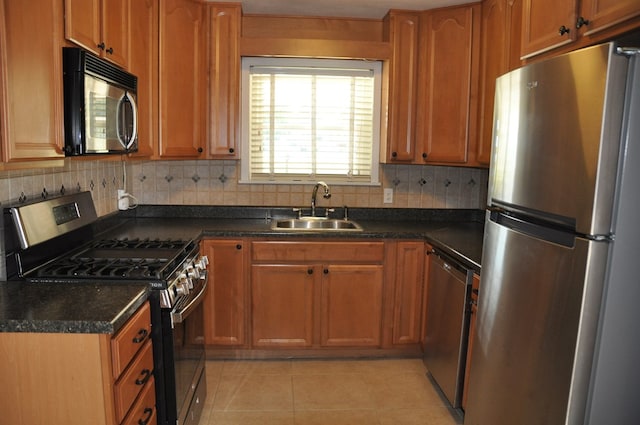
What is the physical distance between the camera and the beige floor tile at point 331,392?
285 centimetres

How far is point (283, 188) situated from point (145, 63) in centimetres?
134

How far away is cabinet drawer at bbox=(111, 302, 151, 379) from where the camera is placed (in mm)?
1597

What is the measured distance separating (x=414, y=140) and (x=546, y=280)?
1997mm

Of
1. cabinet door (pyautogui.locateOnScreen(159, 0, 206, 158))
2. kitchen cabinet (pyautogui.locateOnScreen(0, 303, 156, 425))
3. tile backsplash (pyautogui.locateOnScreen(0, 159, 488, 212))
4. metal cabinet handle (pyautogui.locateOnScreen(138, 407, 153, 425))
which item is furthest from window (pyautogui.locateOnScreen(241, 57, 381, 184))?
kitchen cabinet (pyautogui.locateOnScreen(0, 303, 156, 425))

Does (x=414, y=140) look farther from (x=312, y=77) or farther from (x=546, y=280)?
(x=546, y=280)

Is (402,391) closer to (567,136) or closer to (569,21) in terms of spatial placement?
(567,136)

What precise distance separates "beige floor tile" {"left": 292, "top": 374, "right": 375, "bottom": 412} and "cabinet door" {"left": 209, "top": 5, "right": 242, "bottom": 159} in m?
1.56

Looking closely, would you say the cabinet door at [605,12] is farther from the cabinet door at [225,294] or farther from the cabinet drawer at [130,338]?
the cabinet door at [225,294]

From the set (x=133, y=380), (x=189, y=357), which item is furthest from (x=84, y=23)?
(x=189, y=357)

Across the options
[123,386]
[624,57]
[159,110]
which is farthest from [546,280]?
[159,110]

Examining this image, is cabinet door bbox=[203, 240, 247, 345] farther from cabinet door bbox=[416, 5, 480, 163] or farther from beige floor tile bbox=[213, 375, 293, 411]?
cabinet door bbox=[416, 5, 480, 163]

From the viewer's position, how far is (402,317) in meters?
3.37

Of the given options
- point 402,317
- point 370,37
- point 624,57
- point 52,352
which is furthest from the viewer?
point 370,37

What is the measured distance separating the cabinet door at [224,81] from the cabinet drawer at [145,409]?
1828 mm
